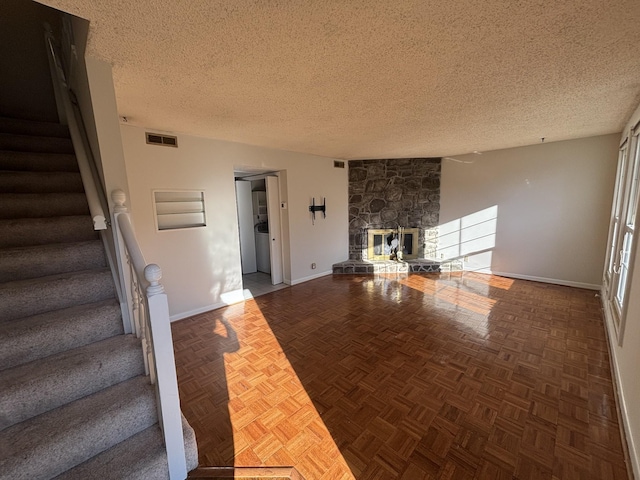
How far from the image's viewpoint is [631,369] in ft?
5.63

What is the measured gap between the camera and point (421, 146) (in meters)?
4.24

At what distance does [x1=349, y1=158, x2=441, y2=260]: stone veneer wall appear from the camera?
5.57 m

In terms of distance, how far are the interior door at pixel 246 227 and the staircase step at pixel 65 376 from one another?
3.92 meters

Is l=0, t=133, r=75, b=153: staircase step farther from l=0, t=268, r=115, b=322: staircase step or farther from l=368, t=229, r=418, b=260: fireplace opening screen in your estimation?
l=368, t=229, r=418, b=260: fireplace opening screen

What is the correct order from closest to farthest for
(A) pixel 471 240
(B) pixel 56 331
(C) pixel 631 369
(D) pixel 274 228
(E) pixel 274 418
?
(B) pixel 56 331, (C) pixel 631 369, (E) pixel 274 418, (D) pixel 274 228, (A) pixel 471 240

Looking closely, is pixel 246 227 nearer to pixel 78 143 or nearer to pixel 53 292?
pixel 78 143

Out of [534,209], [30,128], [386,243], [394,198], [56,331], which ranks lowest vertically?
[386,243]

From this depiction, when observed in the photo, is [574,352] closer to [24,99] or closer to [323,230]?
[323,230]

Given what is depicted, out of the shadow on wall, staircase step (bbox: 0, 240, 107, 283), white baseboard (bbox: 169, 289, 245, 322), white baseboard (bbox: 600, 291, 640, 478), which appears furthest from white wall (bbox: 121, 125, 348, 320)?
white baseboard (bbox: 600, 291, 640, 478)

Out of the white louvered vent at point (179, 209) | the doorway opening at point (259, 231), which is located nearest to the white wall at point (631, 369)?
the doorway opening at point (259, 231)

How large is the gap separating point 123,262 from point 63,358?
0.55 meters

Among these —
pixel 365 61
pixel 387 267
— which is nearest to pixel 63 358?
pixel 365 61

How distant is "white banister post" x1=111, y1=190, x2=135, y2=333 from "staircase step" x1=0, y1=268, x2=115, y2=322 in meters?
0.25

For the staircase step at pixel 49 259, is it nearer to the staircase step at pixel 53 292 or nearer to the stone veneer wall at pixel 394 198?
the staircase step at pixel 53 292
